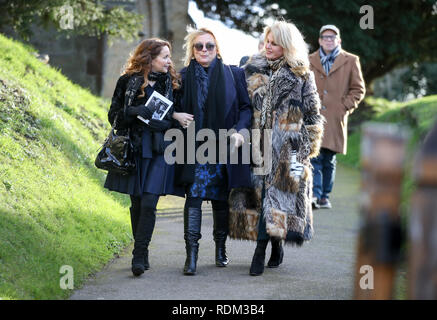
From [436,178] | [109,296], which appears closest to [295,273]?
[109,296]

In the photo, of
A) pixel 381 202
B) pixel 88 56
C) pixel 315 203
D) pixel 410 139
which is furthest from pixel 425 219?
pixel 88 56

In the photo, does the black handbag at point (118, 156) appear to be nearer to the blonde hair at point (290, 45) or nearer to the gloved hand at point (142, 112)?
the gloved hand at point (142, 112)

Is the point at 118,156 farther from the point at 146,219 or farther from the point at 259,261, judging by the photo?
the point at 259,261

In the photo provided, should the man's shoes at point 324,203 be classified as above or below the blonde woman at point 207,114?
below

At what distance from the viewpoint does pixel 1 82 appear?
9.46 meters

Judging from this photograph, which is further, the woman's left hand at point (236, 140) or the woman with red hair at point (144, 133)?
the woman's left hand at point (236, 140)

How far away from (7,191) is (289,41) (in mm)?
2612

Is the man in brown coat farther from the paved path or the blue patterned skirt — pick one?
the blue patterned skirt

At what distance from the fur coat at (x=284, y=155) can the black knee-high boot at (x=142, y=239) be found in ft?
2.60

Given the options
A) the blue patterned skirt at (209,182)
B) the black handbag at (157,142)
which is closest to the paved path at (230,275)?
the blue patterned skirt at (209,182)

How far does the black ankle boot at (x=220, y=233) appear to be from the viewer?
6.52 meters

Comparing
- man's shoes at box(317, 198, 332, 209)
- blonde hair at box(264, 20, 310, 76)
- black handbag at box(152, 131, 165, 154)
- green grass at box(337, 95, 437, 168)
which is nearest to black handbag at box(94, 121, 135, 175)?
black handbag at box(152, 131, 165, 154)

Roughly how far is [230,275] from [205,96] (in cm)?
143
